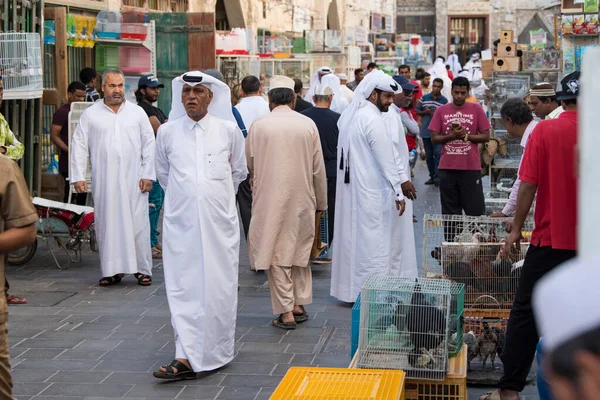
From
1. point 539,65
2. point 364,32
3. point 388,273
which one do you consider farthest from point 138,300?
point 364,32

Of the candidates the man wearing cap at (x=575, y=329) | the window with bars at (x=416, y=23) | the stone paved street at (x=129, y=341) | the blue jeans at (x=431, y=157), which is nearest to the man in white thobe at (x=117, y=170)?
the stone paved street at (x=129, y=341)

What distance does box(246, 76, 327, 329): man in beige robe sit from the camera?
721 centimetres

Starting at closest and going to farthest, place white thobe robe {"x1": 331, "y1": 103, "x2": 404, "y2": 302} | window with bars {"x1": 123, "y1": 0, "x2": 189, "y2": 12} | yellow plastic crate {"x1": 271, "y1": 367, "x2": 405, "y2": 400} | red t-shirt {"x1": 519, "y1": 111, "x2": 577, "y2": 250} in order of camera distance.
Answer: yellow plastic crate {"x1": 271, "y1": 367, "x2": 405, "y2": 400} < red t-shirt {"x1": 519, "y1": 111, "x2": 577, "y2": 250} < white thobe robe {"x1": 331, "y1": 103, "x2": 404, "y2": 302} < window with bars {"x1": 123, "y1": 0, "x2": 189, "y2": 12}

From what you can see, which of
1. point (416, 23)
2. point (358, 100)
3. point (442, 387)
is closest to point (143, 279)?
point (358, 100)

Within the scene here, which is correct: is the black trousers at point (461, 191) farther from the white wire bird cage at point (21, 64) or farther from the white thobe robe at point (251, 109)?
the white wire bird cage at point (21, 64)

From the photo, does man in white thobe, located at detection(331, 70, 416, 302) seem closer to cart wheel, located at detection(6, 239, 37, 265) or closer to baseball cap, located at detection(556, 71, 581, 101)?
baseball cap, located at detection(556, 71, 581, 101)

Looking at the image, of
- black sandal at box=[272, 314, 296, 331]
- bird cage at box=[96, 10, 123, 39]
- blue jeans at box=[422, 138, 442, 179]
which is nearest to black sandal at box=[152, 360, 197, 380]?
black sandal at box=[272, 314, 296, 331]

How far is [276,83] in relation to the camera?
11.5 meters

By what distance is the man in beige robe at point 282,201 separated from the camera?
7211 mm

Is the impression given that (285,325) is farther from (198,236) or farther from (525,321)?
(525,321)

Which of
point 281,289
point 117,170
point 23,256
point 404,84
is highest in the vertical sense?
point 404,84

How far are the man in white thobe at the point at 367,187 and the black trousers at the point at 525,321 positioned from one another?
8.94ft

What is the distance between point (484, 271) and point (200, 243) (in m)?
1.81

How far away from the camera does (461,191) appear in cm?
962
